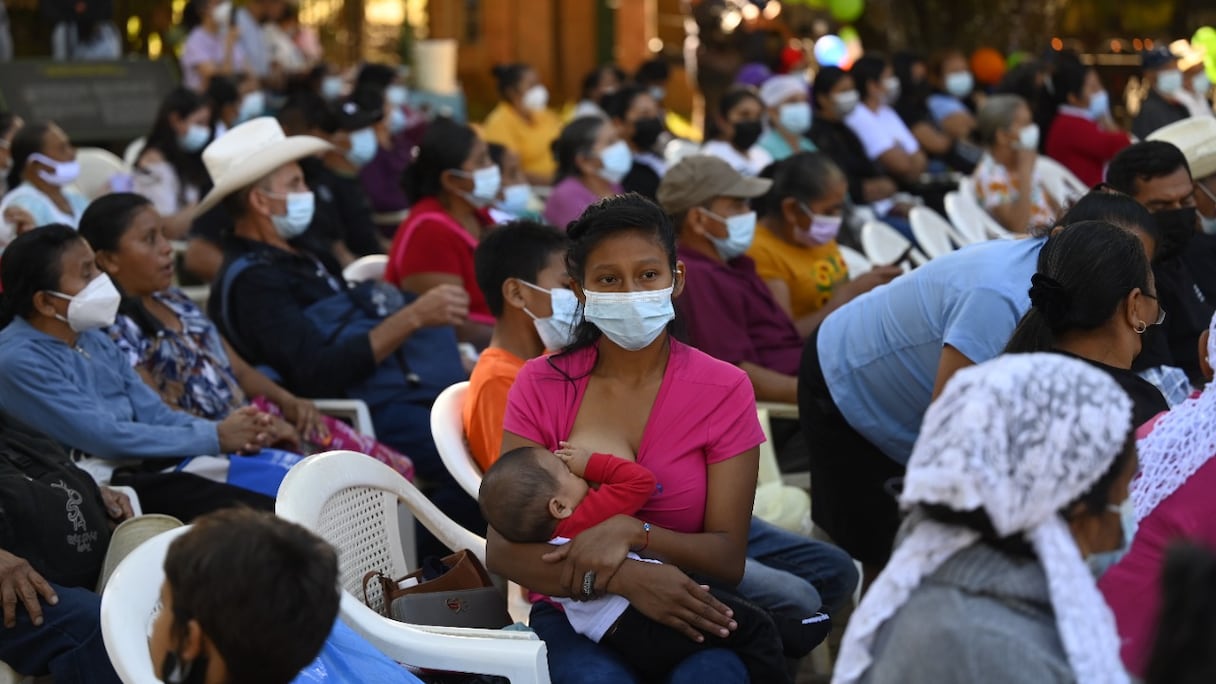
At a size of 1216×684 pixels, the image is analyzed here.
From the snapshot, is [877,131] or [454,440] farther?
[877,131]

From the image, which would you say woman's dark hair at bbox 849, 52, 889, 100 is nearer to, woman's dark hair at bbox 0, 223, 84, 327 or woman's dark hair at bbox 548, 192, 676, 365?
woman's dark hair at bbox 0, 223, 84, 327

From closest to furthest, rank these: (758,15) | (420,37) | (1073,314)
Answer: (1073,314) → (758,15) → (420,37)

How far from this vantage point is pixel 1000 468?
1.88 m

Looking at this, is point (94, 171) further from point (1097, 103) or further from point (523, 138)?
point (1097, 103)

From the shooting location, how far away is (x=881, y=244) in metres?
6.79

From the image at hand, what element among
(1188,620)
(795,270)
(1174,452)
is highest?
(1188,620)

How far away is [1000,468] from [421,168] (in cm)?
427

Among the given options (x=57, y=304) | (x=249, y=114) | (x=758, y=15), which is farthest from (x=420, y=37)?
(x=57, y=304)

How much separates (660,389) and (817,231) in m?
2.66

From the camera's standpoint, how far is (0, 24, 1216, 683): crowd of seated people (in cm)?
196

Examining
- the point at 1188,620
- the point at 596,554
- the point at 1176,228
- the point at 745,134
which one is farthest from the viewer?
the point at 745,134

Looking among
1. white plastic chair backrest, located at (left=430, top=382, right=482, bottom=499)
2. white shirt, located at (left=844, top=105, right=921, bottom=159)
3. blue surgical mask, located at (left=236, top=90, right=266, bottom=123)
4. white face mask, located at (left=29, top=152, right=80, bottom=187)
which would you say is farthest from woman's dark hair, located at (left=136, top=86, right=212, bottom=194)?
white plastic chair backrest, located at (left=430, top=382, right=482, bottom=499)

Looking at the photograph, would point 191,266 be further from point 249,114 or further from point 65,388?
point 249,114

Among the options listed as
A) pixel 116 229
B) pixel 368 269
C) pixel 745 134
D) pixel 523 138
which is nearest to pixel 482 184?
pixel 368 269
